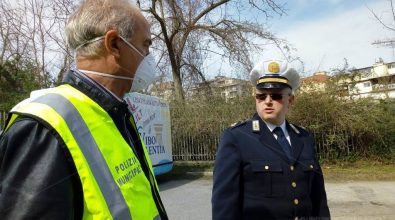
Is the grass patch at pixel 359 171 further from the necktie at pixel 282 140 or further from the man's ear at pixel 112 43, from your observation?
the man's ear at pixel 112 43

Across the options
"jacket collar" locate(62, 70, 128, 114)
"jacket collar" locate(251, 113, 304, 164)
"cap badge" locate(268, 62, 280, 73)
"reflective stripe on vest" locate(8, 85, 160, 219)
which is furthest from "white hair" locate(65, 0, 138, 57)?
"cap badge" locate(268, 62, 280, 73)

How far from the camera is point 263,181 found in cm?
284

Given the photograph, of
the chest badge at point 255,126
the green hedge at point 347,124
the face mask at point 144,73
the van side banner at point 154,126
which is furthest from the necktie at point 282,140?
the green hedge at point 347,124

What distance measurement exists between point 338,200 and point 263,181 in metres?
6.65

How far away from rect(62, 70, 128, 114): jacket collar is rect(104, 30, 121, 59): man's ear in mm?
152

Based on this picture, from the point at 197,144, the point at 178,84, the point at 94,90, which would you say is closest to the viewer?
the point at 94,90

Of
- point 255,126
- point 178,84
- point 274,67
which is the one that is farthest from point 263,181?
point 178,84

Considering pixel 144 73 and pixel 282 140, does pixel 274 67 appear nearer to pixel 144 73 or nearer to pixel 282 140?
pixel 282 140

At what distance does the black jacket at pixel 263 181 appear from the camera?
2.79m

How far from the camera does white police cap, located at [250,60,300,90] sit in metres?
3.17

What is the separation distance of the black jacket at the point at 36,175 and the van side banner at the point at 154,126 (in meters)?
8.50

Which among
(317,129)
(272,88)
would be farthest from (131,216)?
(317,129)

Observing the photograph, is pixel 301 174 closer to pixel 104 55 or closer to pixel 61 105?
pixel 104 55

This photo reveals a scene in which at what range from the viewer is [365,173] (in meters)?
12.1
